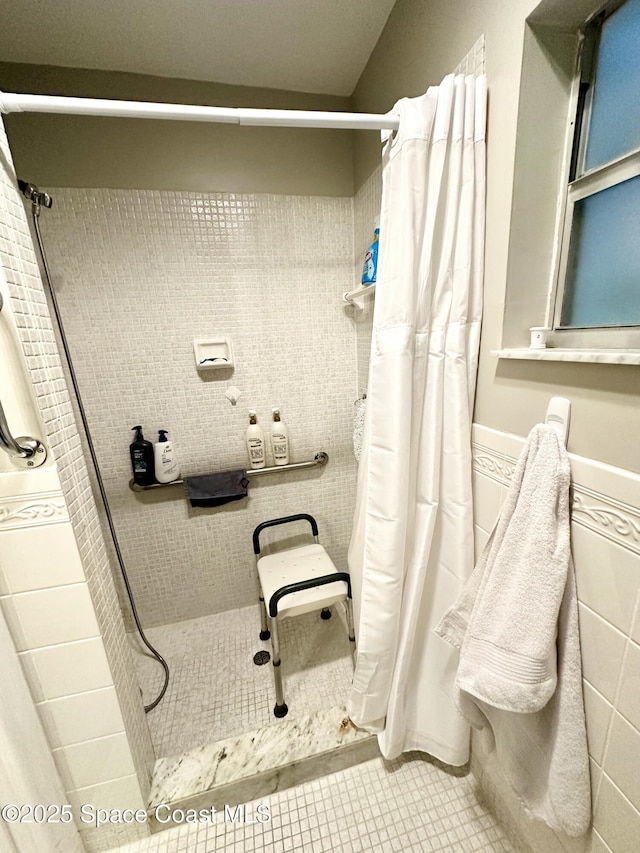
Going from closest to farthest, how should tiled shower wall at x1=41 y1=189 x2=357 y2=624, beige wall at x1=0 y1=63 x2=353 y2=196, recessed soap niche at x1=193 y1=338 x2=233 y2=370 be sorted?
beige wall at x1=0 y1=63 x2=353 y2=196
tiled shower wall at x1=41 y1=189 x2=357 y2=624
recessed soap niche at x1=193 y1=338 x2=233 y2=370

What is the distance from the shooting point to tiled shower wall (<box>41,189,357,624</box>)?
1335mm

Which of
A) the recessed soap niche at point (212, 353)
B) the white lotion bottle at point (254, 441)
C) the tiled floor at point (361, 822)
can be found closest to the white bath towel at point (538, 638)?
the tiled floor at point (361, 822)

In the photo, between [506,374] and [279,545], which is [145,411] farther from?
[506,374]

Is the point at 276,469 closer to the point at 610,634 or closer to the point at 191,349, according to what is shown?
the point at 191,349

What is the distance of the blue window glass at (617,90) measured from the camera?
0.60m

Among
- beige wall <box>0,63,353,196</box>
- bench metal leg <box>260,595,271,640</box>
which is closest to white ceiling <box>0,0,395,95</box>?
beige wall <box>0,63,353,196</box>

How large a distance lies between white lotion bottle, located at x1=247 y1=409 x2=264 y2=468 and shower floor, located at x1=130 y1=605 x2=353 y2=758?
2.78 ft

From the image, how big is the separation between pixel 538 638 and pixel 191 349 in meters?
1.48

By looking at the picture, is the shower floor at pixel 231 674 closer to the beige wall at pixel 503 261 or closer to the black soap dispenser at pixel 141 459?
the black soap dispenser at pixel 141 459

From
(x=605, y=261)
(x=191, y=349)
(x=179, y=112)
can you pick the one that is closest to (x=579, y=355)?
(x=605, y=261)

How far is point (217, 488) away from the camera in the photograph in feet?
5.06

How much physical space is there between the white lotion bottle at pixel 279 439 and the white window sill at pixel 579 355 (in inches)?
40.5

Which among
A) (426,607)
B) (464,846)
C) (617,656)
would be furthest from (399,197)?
(464,846)

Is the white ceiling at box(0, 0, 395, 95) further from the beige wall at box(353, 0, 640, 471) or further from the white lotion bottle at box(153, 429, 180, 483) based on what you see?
the white lotion bottle at box(153, 429, 180, 483)
